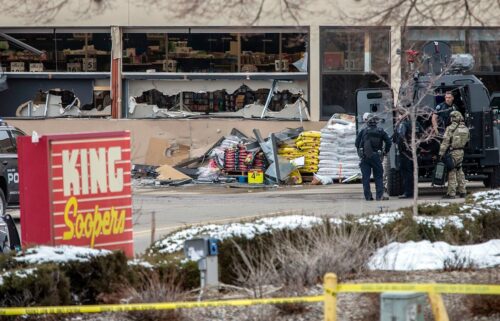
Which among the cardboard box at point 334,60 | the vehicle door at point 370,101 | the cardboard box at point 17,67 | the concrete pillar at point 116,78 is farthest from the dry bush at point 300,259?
the cardboard box at point 17,67

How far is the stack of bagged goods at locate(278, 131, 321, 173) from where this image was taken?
2712cm

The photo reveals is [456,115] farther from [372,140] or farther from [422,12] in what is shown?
[422,12]

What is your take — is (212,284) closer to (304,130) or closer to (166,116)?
(304,130)

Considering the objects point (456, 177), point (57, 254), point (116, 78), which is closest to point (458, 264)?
point (57, 254)

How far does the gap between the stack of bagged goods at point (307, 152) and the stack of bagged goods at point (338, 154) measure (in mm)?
130

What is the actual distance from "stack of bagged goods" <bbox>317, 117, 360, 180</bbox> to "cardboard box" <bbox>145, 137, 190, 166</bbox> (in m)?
4.42

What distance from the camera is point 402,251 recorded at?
10703 millimetres

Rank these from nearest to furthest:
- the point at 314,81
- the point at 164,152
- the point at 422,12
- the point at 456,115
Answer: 1. the point at 422,12
2. the point at 456,115
3. the point at 164,152
4. the point at 314,81

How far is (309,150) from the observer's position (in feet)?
89.1

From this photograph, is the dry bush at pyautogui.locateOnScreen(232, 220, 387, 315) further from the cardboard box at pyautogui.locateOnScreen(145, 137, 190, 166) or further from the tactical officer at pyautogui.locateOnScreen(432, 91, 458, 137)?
the cardboard box at pyautogui.locateOnScreen(145, 137, 190, 166)

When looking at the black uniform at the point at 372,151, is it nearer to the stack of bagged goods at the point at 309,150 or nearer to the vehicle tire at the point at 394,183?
the vehicle tire at the point at 394,183

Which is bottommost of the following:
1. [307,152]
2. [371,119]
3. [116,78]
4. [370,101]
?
[307,152]

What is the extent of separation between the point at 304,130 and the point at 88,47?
7.31 meters

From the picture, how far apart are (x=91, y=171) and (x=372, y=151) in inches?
432
